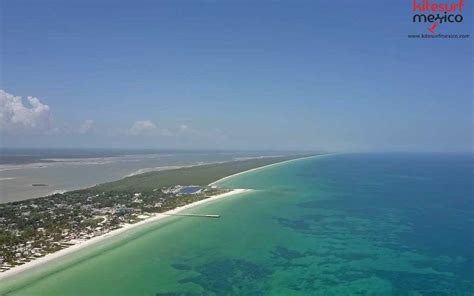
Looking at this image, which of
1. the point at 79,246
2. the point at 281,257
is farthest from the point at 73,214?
the point at 281,257

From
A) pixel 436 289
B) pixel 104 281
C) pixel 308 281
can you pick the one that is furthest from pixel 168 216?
pixel 436 289

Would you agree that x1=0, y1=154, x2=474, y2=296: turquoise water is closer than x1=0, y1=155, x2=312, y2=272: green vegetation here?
Yes

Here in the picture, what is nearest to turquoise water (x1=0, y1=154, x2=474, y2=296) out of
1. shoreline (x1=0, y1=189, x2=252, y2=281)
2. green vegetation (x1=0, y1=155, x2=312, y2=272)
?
shoreline (x1=0, y1=189, x2=252, y2=281)

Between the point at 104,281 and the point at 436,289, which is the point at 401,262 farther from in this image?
the point at 104,281

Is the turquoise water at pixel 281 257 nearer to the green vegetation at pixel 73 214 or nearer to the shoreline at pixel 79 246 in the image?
the shoreline at pixel 79 246

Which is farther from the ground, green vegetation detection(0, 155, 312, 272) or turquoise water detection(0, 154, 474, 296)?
green vegetation detection(0, 155, 312, 272)

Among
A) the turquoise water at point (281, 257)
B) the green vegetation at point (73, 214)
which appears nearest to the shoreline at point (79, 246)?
the green vegetation at point (73, 214)

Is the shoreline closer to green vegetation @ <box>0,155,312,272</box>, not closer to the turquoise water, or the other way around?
green vegetation @ <box>0,155,312,272</box>

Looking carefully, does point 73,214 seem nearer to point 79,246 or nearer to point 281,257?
point 79,246
